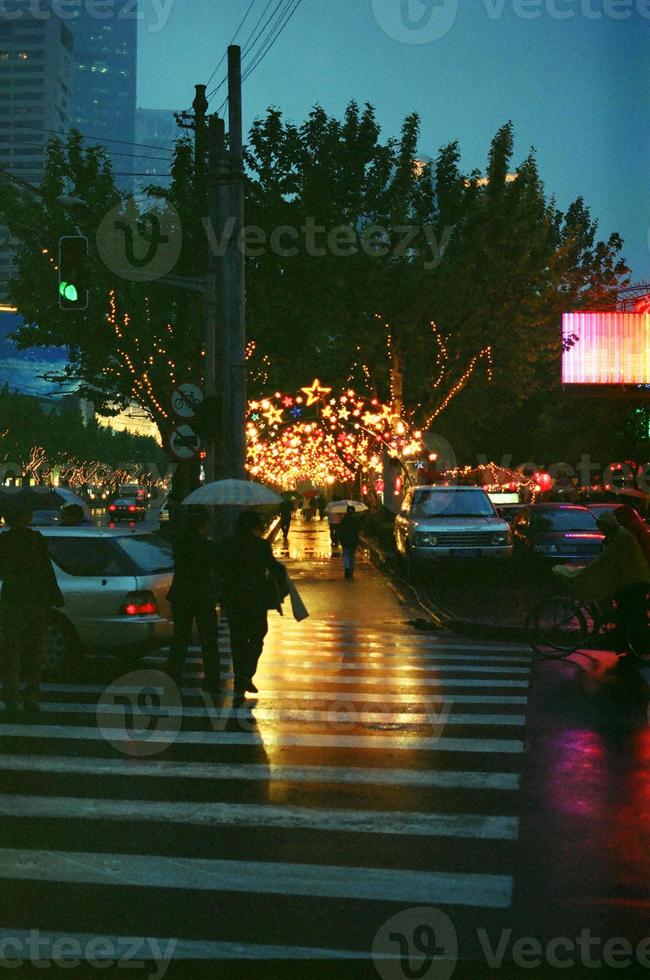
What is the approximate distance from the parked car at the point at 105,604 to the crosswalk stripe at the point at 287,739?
9.17 ft

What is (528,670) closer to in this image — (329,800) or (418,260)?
(329,800)

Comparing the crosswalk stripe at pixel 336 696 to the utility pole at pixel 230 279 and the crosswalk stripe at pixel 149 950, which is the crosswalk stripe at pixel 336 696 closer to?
the crosswalk stripe at pixel 149 950

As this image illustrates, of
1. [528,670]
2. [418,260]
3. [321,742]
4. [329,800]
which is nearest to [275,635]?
[528,670]

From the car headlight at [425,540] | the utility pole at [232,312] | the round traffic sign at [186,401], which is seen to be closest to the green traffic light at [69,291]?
the round traffic sign at [186,401]

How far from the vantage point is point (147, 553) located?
14.1m

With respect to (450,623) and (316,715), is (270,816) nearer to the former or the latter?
(316,715)

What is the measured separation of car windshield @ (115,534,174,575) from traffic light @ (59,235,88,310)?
196 inches

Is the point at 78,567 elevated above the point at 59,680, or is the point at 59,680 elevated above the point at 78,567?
the point at 78,567

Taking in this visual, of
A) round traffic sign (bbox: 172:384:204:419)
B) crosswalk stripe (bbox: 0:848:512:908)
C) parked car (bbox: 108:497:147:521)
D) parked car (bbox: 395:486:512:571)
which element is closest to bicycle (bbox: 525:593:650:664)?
round traffic sign (bbox: 172:384:204:419)

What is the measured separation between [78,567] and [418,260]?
27005 mm

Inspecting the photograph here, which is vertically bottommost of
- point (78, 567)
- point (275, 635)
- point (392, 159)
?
point (275, 635)

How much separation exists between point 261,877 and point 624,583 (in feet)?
28.3

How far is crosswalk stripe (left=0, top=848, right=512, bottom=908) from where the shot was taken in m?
5.90

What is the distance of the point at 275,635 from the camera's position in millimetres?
18297
